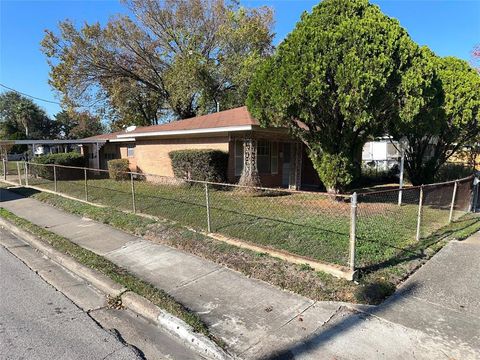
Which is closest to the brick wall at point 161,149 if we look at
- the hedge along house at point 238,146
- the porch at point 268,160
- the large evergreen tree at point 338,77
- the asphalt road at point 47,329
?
the hedge along house at point 238,146

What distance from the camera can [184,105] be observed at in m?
26.3

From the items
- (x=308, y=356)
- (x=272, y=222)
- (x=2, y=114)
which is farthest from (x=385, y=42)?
(x=2, y=114)

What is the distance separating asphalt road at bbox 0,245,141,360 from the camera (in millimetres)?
3248

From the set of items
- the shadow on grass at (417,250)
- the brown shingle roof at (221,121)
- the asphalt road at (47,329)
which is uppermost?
the brown shingle roof at (221,121)

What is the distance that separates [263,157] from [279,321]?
1072 centimetres

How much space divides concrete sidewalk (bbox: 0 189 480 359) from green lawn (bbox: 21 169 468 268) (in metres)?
1.27

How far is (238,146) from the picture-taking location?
1360 centimetres

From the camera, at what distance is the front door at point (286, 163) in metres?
15.0

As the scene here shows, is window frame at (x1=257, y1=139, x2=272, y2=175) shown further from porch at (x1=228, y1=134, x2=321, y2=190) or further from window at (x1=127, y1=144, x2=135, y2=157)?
window at (x1=127, y1=144, x2=135, y2=157)

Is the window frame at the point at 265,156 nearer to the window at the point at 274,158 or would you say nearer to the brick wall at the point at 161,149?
the window at the point at 274,158

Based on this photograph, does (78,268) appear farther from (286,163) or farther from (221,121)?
(286,163)

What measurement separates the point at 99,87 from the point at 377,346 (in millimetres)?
27979

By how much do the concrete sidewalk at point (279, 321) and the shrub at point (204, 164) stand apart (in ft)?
24.0

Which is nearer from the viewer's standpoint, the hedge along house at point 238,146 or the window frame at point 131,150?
the hedge along house at point 238,146
